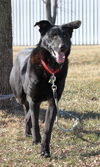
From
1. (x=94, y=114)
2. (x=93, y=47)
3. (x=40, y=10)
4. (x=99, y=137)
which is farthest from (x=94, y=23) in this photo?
(x=99, y=137)

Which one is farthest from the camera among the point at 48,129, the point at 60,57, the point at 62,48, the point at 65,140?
the point at 65,140

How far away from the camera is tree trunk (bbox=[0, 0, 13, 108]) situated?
22.5 feet

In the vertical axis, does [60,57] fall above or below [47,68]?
above

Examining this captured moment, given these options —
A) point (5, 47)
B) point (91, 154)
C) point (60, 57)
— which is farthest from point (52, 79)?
point (5, 47)

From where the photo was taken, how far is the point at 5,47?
6867 mm

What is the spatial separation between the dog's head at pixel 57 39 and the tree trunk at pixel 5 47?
206cm

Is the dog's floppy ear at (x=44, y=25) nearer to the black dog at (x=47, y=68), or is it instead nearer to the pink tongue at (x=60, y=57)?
the black dog at (x=47, y=68)

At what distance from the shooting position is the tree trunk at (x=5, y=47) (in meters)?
6.86

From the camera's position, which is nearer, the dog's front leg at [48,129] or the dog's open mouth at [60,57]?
the dog's open mouth at [60,57]

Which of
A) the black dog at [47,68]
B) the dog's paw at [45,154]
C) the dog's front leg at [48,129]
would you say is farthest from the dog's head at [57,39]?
the dog's paw at [45,154]

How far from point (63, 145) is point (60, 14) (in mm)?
16731

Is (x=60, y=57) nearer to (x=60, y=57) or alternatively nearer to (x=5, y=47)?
(x=60, y=57)

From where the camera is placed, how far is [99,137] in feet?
18.4

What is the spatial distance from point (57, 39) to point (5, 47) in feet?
7.80
